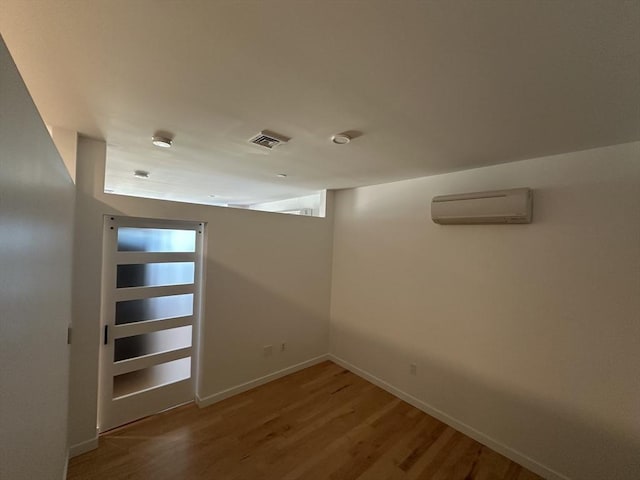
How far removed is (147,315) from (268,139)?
2025 mm

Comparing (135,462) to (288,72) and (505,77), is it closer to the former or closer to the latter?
(288,72)

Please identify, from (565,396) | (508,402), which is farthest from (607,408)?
(508,402)

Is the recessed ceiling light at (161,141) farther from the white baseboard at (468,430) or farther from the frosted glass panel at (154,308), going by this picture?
the white baseboard at (468,430)

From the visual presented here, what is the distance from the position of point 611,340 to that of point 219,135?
3172 mm

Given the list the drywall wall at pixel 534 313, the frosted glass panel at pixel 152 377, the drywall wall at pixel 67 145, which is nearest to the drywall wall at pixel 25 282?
the drywall wall at pixel 67 145

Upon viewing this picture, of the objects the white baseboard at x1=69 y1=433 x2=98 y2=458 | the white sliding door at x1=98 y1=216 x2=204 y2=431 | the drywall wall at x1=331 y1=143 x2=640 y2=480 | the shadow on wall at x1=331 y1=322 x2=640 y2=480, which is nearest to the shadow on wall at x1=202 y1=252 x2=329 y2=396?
the white sliding door at x1=98 y1=216 x2=204 y2=431

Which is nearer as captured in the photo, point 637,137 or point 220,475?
point 637,137

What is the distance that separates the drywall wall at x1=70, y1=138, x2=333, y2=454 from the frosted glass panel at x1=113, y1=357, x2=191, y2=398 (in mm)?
206

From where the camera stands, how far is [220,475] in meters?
1.82

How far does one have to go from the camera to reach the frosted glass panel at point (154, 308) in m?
2.22

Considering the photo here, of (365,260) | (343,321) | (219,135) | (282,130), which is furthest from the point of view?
(343,321)

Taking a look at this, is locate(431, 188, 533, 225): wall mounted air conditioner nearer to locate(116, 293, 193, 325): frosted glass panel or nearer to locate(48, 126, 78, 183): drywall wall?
locate(116, 293, 193, 325): frosted glass panel

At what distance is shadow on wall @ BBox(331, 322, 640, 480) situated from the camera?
167 centimetres

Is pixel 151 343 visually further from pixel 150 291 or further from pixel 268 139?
pixel 268 139
